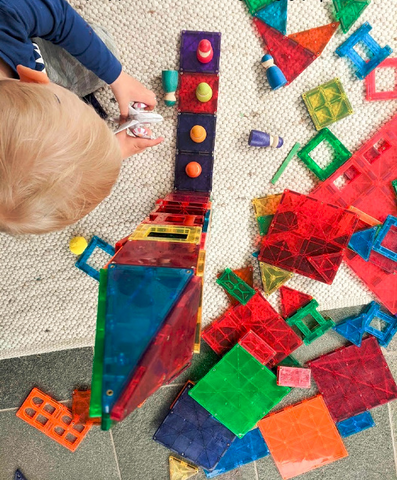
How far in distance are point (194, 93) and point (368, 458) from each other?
0.76 meters

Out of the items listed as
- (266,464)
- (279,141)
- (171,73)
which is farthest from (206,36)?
(266,464)

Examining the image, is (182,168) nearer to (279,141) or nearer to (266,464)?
(279,141)

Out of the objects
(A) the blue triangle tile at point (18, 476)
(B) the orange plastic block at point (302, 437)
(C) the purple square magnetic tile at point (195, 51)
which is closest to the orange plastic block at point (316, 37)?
(C) the purple square magnetic tile at point (195, 51)

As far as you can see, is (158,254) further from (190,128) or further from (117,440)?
(117,440)

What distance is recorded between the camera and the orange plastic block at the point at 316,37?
0.64m

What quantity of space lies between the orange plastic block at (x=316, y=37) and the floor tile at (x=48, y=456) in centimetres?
79

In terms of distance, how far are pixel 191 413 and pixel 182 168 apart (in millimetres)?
451

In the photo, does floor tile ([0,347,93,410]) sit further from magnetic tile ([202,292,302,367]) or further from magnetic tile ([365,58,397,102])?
magnetic tile ([365,58,397,102])

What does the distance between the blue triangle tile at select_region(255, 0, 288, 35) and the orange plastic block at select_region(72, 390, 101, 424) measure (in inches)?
28.6

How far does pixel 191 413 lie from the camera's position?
712 millimetres

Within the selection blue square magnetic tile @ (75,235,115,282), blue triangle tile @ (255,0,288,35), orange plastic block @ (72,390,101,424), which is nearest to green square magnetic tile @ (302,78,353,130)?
blue triangle tile @ (255,0,288,35)

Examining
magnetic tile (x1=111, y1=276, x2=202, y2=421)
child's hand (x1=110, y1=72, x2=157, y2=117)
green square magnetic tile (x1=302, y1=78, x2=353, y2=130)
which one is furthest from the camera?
green square magnetic tile (x1=302, y1=78, x2=353, y2=130)

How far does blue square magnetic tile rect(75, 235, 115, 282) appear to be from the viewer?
683mm

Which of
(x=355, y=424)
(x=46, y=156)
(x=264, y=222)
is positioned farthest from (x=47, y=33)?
(x=355, y=424)
